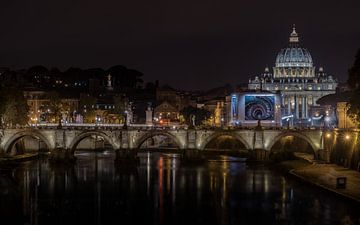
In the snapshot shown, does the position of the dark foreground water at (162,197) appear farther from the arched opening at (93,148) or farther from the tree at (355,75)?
the arched opening at (93,148)

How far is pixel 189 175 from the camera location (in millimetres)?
68875

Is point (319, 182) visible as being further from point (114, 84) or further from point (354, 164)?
point (114, 84)

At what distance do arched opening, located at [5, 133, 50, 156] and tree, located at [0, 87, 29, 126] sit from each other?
230 cm

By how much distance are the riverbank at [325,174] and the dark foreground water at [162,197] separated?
3.06 feet

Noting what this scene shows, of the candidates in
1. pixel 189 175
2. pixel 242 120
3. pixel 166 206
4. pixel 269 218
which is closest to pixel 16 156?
pixel 189 175

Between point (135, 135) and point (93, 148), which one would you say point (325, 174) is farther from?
point (93, 148)

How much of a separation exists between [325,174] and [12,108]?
40266 millimetres

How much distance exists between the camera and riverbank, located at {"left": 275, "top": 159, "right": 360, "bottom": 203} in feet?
174

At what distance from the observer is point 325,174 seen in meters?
62.4

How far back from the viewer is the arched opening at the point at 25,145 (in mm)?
82750

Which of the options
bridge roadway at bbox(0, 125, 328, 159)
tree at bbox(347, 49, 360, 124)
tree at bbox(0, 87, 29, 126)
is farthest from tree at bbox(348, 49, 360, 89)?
tree at bbox(0, 87, 29, 126)

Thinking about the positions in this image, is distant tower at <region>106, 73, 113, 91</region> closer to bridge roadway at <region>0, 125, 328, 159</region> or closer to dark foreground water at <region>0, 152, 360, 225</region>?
bridge roadway at <region>0, 125, 328, 159</region>

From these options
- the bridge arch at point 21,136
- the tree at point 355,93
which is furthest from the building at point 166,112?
the tree at point 355,93

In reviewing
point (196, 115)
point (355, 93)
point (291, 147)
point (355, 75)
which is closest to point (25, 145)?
point (291, 147)
